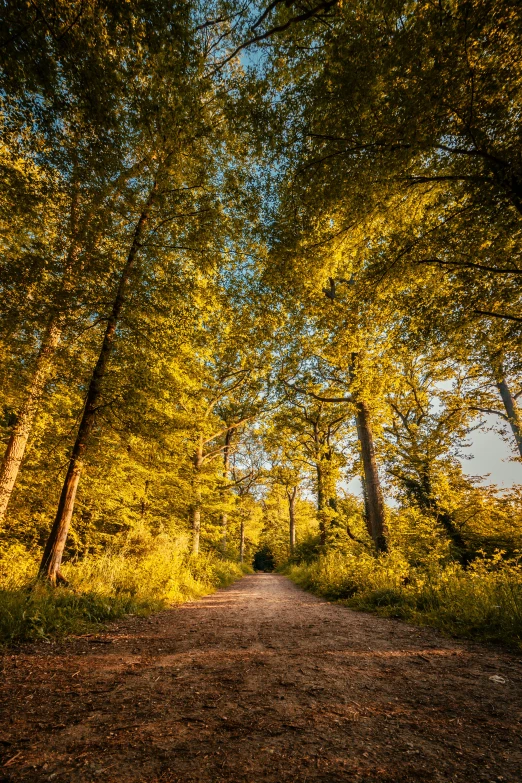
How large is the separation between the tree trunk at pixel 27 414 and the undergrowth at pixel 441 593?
8.25m

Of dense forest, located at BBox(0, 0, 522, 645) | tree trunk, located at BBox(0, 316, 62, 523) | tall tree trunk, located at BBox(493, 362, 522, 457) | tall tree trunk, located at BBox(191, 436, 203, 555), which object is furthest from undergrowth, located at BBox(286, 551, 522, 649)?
tall tree trunk, located at BBox(493, 362, 522, 457)

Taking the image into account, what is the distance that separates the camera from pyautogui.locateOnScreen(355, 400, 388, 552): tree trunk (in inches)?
378

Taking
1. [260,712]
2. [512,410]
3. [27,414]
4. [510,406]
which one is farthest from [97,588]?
[510,406]

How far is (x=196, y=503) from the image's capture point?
11.5m

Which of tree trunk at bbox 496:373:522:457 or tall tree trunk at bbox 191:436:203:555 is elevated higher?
tree trunk at bbox 496:373:522:457

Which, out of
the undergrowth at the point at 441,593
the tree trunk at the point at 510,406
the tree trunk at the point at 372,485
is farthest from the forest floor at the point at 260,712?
the tree trunk at the point at 510,406

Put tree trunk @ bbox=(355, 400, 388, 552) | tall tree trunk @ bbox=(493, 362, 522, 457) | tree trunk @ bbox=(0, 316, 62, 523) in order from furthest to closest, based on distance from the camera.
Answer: tall tree trunk @ bbox=(493, 362, 522, 457)
tree trunk @ bbox=(355, 400, 388, 552)
tree trunk @ bbox=(0, 316, 62, 523)

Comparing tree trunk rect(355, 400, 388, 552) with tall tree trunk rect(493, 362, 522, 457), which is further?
tall tree trunk rect(493, 362, 522, 457)

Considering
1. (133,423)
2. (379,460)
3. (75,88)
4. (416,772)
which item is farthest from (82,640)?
(379,460)

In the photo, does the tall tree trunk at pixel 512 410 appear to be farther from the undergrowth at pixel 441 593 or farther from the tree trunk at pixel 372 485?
the undergrowth at pixel 441 593

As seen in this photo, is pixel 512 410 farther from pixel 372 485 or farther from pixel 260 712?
pixel 260 712

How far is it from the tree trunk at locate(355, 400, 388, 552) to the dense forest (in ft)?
0.28

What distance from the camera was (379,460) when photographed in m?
13.9

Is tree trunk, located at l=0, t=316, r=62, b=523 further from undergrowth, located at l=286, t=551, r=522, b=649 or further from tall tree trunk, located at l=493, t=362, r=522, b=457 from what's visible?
tall tree trunk, located at l=493, t=362, r=522, b=457
